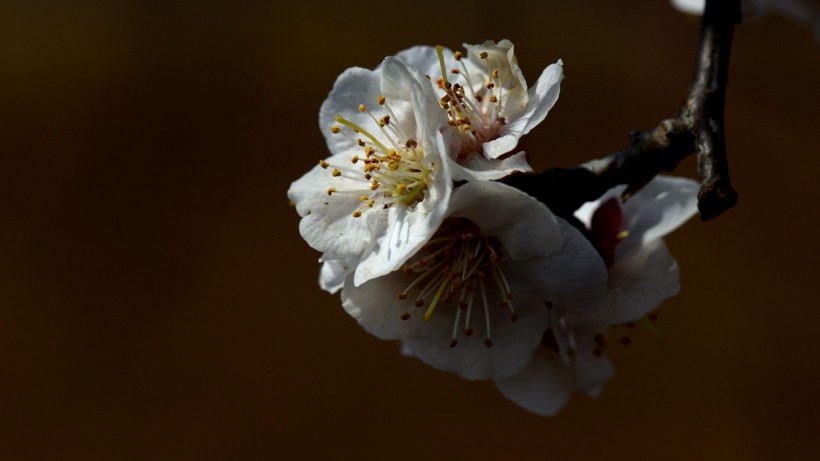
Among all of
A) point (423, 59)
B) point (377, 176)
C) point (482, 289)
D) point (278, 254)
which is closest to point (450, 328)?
point (482, 289)

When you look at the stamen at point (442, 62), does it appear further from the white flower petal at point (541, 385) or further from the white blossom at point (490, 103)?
the white flower petal at point (541, 385)

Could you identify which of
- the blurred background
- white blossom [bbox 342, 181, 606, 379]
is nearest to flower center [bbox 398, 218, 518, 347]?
white blossom [bbox 342, 181, 606, 379]

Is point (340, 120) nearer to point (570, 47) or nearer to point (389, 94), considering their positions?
point (389, 94)

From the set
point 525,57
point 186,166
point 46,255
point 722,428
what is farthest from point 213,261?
point 722,428

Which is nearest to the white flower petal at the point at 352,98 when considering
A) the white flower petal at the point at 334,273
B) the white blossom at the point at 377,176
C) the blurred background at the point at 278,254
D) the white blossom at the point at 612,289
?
the white blossom at the point at 377,176

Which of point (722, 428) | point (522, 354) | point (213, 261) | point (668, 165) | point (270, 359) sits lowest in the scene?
point (722, 428)

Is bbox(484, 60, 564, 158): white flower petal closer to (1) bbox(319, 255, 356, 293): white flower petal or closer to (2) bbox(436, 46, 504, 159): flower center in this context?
(2) bbox(436, 46, 504, 159): flower center

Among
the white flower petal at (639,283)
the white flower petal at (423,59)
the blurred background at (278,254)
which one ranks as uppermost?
the white flower petal at (423,59)
